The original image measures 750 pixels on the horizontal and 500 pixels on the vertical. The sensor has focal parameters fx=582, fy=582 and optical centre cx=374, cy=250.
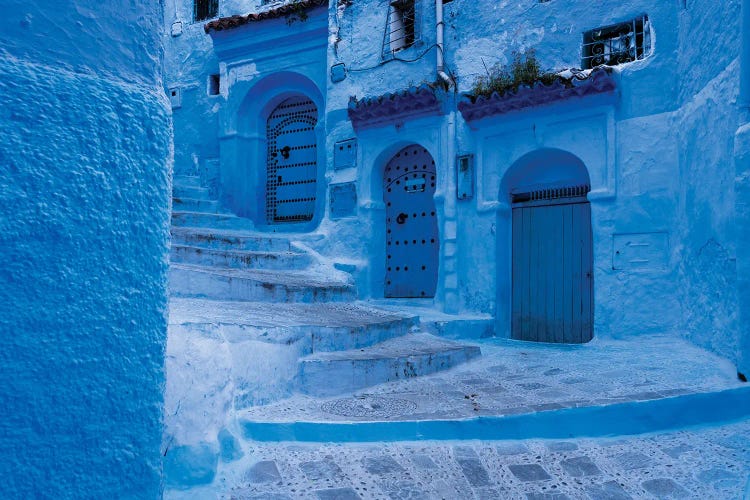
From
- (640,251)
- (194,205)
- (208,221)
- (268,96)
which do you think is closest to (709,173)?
(640,251)

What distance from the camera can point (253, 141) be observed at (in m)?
10.6

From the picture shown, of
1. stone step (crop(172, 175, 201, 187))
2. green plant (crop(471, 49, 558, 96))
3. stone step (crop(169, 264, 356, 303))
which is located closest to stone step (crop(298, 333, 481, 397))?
stone step (crop(169, 264, 356, 303))

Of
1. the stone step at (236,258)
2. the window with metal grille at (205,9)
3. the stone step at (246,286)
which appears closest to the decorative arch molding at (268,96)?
the window with metal grille at (205,9)

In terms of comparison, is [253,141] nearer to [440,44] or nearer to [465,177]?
[440,44]

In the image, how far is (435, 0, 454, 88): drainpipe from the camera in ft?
26.3

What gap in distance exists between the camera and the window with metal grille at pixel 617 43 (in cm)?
685

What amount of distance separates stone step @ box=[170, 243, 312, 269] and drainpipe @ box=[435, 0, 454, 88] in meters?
3.15

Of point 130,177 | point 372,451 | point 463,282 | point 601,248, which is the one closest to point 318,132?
point 463,282

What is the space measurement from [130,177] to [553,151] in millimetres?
6629

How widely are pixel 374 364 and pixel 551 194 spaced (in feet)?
14.3

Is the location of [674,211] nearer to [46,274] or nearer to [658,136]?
[658,136]

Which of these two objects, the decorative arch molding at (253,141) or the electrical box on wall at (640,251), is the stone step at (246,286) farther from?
the decorative arch molding at (253,141)

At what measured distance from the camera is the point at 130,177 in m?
1.53

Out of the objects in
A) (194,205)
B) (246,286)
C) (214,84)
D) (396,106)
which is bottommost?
(246,286)
